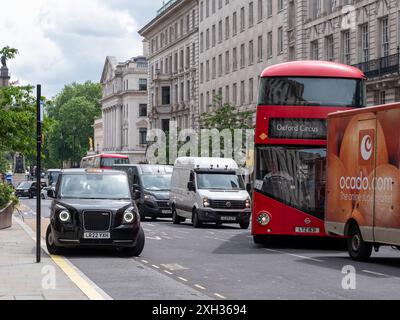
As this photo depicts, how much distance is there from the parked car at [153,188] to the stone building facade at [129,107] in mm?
95913

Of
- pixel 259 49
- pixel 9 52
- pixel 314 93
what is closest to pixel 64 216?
pixel 314 93

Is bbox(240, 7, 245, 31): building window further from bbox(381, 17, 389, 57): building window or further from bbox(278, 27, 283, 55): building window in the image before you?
bbox(381, 17, 389, 57): building window

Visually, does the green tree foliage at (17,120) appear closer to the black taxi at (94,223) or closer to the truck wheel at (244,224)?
the truck wheel at (244,224)

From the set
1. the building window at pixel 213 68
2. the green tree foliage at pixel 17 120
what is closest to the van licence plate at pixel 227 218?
the green tree foliage at pixel 17 120

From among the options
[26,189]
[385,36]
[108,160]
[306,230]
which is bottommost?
[26,189]

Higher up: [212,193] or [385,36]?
[385,36]

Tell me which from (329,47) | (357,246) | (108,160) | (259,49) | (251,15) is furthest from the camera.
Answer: (251,15)

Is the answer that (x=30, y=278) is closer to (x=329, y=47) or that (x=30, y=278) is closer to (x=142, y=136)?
(x=329, y=47)

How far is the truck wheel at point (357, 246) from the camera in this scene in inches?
794

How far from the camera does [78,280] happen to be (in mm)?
15227

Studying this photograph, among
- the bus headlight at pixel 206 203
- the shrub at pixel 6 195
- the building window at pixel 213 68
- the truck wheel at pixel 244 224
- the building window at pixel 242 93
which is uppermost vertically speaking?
the building window at pixel 213 68

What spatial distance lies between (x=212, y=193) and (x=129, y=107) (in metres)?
110

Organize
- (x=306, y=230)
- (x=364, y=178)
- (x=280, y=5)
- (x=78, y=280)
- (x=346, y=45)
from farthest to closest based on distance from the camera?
(x=280, y=5)
(x=346, y=45)
(x=306, y=230)
(x=364, y=178)
(x=78, y=280)

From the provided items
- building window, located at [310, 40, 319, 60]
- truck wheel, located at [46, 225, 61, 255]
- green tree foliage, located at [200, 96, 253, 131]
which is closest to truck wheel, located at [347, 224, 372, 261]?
truck wheel, located at [46, 225, 61, 255]
